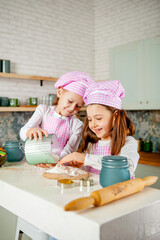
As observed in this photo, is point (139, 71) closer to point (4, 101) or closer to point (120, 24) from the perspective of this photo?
point (120, 24)

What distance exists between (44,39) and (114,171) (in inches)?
143

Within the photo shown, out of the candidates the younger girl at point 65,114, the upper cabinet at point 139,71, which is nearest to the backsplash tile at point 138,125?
the upper cabinet at point 139,71

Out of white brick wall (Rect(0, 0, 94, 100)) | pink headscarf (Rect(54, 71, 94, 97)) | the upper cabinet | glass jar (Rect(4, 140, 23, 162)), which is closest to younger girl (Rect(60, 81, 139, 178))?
pink headscarf (Rect(54, 71, 94, 97))

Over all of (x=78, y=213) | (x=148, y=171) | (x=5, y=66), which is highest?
(x=5, y=66)

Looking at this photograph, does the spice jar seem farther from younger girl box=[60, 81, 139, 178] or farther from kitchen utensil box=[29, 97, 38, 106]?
younger girl box=[60, 81, 139, 178]

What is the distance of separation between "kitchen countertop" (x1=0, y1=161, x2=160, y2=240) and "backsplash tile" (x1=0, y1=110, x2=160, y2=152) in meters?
2.65

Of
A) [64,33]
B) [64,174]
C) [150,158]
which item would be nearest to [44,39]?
[64,33]

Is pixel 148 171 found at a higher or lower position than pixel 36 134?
lower

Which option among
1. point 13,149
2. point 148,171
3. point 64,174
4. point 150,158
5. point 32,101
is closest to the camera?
point 64,174

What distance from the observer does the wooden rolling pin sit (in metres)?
0.82

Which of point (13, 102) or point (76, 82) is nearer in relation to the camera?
point (76, 82)

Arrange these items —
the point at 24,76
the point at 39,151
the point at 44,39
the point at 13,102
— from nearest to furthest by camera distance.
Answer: the point at 39,151 < the point at 13,102 < the point at 24,76 < the point at 44,39

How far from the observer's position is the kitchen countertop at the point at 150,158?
10.4 ft

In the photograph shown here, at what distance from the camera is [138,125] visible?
4.16 metres
